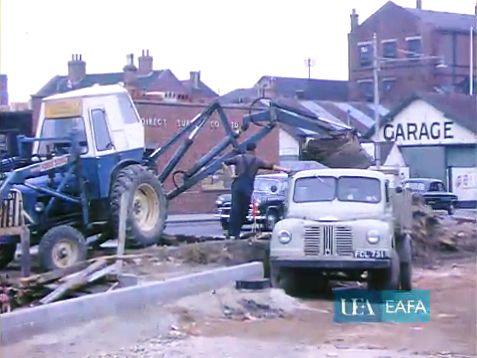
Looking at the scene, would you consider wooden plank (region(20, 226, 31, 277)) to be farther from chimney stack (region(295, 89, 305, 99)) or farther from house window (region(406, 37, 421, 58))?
chimney stack (region(295, 89, 305, 99))

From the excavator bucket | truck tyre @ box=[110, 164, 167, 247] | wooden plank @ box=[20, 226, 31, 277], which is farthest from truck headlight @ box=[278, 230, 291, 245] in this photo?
the excavator bucket

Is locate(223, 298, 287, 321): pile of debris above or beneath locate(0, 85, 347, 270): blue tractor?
beneath

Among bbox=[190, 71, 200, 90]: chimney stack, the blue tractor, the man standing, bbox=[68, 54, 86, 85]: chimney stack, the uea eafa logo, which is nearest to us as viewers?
the uea eafa logo

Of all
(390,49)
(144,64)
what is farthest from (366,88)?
(144,64)

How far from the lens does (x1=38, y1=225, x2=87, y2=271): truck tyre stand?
54.7 feet

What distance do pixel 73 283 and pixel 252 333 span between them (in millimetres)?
2554

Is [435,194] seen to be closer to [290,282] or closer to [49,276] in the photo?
[290,282]

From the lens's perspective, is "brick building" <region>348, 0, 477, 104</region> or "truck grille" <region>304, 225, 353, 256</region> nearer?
"truck grille" <region>304, 225, 353, 256</region>

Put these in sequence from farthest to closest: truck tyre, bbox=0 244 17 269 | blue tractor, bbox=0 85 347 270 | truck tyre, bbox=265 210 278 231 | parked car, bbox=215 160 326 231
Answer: parked car, bbox=215 160 326 231 → truck tyre, bbox=265 210 278 231 → truck tyre, bbox=0 244 17 269 → blue tractor, bbox=0 85 347 270

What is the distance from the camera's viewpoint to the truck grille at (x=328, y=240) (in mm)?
15797

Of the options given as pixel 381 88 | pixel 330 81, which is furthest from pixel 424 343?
pixel 330 81

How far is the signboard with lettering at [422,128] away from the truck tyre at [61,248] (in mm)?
44614

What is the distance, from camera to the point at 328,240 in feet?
52.1

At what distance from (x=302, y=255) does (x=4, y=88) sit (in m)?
9.02
